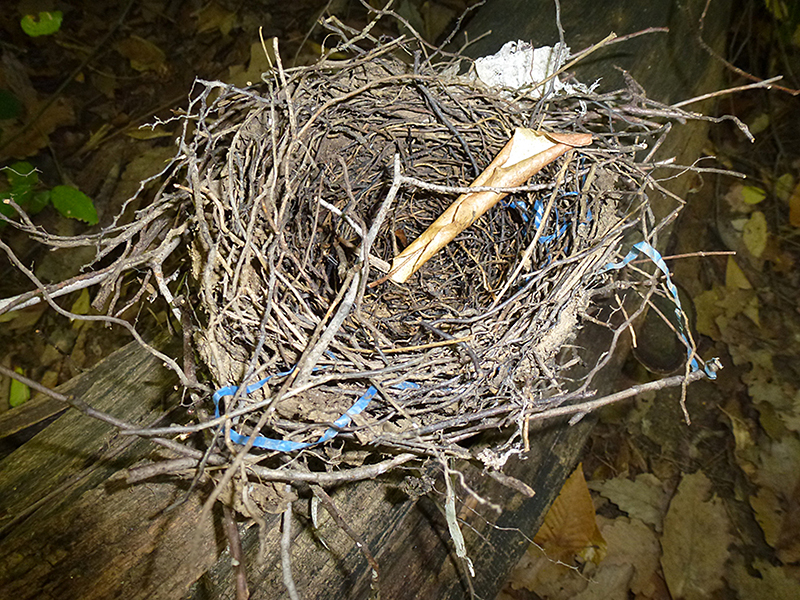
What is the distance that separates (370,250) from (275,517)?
515mm

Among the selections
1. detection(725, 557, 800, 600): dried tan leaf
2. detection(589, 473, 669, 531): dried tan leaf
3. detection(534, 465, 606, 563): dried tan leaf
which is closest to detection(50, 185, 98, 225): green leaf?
detection(534, 465, 606, 563): dried tan leaf

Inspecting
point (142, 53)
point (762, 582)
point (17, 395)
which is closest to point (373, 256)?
point (17, 395)

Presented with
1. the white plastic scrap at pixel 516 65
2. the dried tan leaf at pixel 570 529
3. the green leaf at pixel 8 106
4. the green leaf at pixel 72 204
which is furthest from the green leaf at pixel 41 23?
the dried tan leaf at pixel 570 529

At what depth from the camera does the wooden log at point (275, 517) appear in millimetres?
765

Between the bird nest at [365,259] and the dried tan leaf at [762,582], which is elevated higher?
the bird nest at [365,259]

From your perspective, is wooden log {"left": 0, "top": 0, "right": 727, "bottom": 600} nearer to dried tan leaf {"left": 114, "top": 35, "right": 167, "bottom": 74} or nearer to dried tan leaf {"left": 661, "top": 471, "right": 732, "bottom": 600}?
dried tan leaf {"left": 661, "top": 471, "right": 732, "bottom": 600}

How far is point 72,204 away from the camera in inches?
67.9

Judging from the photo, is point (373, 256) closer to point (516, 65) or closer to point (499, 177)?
point (499, 177)

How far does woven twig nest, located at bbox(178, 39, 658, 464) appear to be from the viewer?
0.71 metres

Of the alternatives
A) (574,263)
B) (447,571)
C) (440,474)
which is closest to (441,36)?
(574,263)

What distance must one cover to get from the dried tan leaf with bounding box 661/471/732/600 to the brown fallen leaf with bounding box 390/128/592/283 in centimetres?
166

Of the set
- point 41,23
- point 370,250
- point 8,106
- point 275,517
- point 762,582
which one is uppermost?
point 41,23

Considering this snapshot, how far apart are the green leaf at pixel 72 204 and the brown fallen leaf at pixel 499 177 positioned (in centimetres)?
139

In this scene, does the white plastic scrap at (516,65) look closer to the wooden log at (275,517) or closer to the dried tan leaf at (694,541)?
the wooden log at (275,517)
